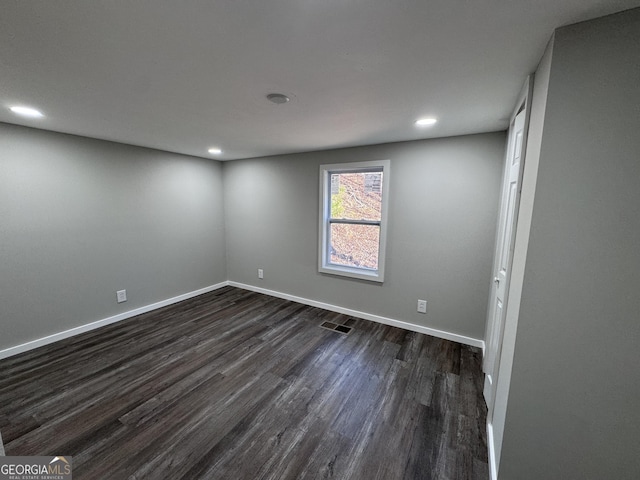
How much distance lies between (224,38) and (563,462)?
2404 mm

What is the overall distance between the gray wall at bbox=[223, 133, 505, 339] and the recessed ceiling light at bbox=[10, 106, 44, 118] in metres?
2.34

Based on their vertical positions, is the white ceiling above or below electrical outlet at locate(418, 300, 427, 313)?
above

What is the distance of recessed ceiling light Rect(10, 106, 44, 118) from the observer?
6.28ft

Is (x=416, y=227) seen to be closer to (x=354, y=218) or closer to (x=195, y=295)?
(x=354, y=218)

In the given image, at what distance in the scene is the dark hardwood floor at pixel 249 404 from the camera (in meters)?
1.48

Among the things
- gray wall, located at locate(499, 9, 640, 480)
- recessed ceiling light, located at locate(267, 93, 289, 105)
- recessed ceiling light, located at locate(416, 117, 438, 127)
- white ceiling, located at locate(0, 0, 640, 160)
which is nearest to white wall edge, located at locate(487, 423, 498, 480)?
gray wall, located at locate(499, 9, 640, 480)

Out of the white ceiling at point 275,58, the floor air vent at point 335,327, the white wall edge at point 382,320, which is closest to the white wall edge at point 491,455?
the white wall edge at point 382,320

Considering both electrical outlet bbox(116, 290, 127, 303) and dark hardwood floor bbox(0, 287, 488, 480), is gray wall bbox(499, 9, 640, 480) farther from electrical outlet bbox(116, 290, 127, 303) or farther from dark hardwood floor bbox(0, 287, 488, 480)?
electrical outlet bbox(116, 290, 127, 303)

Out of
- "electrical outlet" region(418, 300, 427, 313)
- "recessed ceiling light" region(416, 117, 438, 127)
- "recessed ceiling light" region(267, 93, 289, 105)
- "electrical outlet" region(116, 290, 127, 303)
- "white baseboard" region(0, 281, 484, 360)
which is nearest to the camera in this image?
"recessed ceiling light" region(267, 93, 289, 105)

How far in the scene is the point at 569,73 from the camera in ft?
3.27

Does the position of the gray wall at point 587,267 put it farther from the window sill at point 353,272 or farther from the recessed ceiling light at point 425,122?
the window sill at point 353,272

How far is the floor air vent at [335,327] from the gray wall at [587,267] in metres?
2.02

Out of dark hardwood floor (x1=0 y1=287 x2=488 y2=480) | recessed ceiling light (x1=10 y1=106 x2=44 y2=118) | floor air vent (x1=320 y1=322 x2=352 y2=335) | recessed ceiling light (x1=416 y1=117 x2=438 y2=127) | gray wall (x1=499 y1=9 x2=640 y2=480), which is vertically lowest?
dark hardwood floor (x1=0 y1=287 x2=488 y2=480)

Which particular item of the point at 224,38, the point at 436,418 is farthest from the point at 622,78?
the point at 436,418
